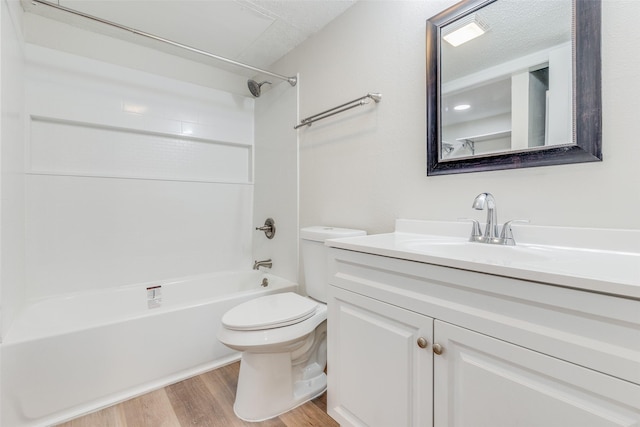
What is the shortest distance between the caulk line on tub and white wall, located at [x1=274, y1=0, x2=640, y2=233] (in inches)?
48.2

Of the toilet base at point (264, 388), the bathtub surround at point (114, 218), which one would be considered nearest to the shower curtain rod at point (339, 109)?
the bathtub surround at point (114, 218)

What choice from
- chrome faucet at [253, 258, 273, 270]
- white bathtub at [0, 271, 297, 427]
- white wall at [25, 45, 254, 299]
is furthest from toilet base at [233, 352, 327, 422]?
white wall at [25, 45, 254, 299]

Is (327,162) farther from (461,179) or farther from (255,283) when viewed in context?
(255,283)

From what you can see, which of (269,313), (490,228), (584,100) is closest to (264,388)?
(269,313)

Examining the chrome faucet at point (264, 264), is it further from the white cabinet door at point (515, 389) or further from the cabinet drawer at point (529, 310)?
the white cabinet door at point (515, 389)

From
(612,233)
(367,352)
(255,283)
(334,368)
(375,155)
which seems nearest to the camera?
(612,233)

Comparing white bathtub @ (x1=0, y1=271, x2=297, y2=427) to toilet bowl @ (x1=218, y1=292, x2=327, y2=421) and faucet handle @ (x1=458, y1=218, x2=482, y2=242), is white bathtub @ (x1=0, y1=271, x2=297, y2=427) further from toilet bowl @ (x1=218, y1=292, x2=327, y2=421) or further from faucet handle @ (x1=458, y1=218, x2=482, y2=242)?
faucet handle @ (x1=458, y1=218, x2=482, y2=242)

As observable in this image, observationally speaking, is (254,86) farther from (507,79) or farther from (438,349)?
(438,349)

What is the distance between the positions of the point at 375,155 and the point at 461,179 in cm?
49

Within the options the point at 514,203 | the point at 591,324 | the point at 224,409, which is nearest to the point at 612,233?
the point at 514,203

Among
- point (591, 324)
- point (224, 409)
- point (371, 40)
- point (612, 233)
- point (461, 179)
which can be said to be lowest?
point (224, 409)

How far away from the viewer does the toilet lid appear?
1313mm

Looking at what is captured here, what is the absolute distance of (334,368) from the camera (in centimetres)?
117

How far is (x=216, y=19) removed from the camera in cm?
184
